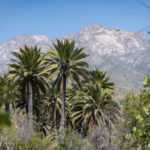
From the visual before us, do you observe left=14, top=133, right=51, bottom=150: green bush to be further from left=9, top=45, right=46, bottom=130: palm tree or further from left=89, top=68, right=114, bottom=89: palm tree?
left=89, top=68, right=114, bottom=89: palm tree

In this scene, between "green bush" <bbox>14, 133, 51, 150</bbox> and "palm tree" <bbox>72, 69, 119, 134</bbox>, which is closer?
"green bush" <bbox>14, 133, 51, 150</bbox>

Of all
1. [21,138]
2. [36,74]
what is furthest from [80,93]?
[21,138]

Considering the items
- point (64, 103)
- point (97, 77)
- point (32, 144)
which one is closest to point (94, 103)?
point (97, 77)

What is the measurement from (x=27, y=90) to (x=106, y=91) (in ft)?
24.7

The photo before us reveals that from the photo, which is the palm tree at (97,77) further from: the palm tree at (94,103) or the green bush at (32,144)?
the green bush at (32,144)

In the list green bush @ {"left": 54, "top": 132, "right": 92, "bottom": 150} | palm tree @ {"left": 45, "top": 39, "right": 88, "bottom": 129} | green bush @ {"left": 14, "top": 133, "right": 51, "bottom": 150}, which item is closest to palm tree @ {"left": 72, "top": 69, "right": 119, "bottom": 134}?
palm tree @ {"left": 45, "top": 39, "right": 88, "bottom": 129}

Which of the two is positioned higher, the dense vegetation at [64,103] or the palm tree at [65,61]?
the palm tree at [65,61]

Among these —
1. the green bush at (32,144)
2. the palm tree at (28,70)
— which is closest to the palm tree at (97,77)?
the palm tree at (28,70)

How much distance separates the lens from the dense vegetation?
46.6 ft

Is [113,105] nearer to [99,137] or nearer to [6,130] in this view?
[99,137]

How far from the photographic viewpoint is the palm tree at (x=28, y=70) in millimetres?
18495

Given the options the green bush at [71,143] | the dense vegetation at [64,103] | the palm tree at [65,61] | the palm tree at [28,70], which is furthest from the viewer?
the palm tree at [28,70]

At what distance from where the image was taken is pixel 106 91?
21.1 metres

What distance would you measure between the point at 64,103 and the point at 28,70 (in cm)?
425
